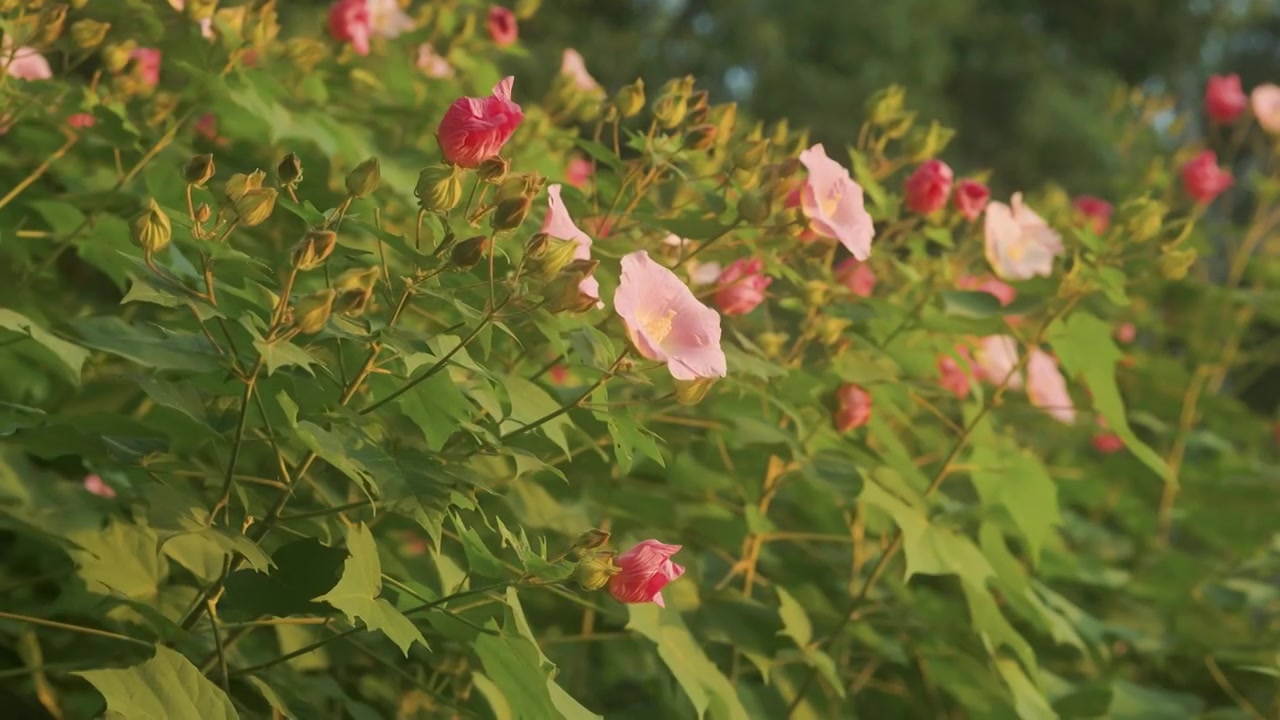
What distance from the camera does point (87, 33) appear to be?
125 cm

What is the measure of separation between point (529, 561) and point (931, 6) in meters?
7.94

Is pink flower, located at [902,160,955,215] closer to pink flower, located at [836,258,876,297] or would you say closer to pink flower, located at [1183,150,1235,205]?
pink flower, located at [836,258,876,297]

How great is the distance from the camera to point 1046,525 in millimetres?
1454

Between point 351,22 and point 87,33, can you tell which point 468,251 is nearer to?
point 87,33

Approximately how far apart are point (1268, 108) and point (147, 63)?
163 cm

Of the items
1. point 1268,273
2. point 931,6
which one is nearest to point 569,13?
point 931,6

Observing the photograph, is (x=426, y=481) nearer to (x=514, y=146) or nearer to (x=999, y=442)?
(x=514, y=146)

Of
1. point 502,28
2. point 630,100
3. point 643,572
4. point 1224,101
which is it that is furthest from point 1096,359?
point 1224,101

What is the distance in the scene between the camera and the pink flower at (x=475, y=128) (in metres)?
0.92

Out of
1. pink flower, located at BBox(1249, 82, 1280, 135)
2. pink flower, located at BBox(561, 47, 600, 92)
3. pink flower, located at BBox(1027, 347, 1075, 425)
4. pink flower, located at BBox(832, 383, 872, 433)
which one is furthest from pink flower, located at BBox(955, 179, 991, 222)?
pink flower, located at BBox(1249, 82, 1280, 135)

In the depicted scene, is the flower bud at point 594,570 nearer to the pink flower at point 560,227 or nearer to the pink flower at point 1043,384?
the pink flower at point 560,227

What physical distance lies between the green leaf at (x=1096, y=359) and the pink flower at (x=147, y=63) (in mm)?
947

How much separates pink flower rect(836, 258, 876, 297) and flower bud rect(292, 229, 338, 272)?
2.44 ft

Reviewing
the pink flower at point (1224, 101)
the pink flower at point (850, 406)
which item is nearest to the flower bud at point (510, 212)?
the pink flower at point (850, 406)
